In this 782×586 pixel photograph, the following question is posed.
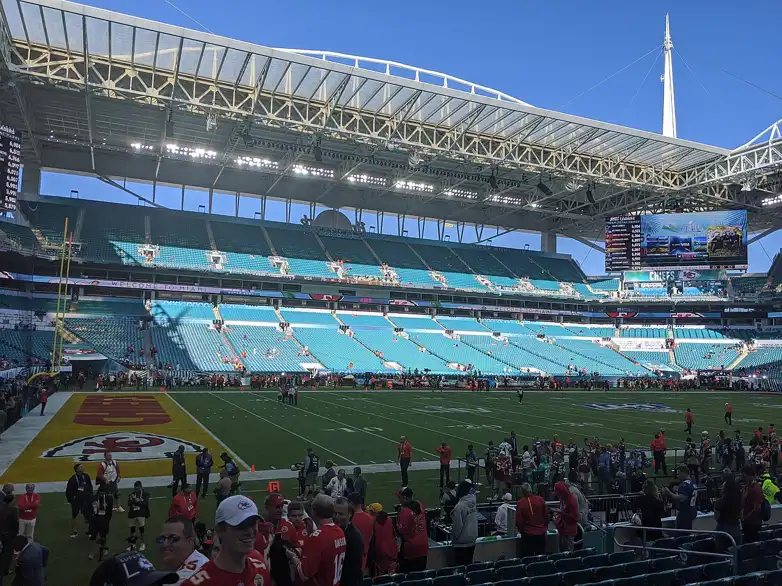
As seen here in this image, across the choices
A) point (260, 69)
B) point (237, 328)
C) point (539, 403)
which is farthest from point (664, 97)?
point (237, 328)

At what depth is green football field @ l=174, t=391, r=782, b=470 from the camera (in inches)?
792

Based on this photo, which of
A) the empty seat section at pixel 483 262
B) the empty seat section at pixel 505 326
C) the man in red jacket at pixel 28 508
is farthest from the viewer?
the empty seat section at pixel 483 262

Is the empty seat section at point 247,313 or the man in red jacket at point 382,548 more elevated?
the empty seat section at point 247,313

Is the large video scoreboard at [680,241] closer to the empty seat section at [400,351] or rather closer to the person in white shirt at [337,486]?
the empty seat section at [400,351]

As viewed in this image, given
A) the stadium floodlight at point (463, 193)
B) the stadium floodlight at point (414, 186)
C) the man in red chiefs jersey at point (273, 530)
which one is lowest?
the man in red chiefs jersey at point (273, 530)

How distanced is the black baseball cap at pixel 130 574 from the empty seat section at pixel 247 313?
49.2 meters

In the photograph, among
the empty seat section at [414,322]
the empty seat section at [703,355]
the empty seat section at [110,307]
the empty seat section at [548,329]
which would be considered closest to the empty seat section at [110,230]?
the empty seat section at [110,307]

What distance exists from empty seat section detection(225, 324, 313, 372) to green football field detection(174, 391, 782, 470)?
22.8 feet

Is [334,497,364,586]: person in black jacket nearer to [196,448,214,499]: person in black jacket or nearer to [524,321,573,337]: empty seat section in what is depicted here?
[196,448,214,499]: person in black jacket

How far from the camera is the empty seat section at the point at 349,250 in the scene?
61219 millimetres

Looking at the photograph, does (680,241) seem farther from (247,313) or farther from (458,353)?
(247,313)

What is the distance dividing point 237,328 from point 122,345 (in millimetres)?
9452

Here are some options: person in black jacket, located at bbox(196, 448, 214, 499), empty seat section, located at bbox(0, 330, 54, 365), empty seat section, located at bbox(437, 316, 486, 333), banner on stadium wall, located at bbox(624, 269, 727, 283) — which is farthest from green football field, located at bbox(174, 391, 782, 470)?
banner on stadium wall, located at bbox(624, 269, 727, 283)

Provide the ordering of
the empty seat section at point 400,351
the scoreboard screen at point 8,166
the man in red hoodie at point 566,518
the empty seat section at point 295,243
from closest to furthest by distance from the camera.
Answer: the man in red hoodie at point 566,518
the scoreboard screen at point 8,166
the empty seat section at point 400,351
the empty seat section at point 295,243
